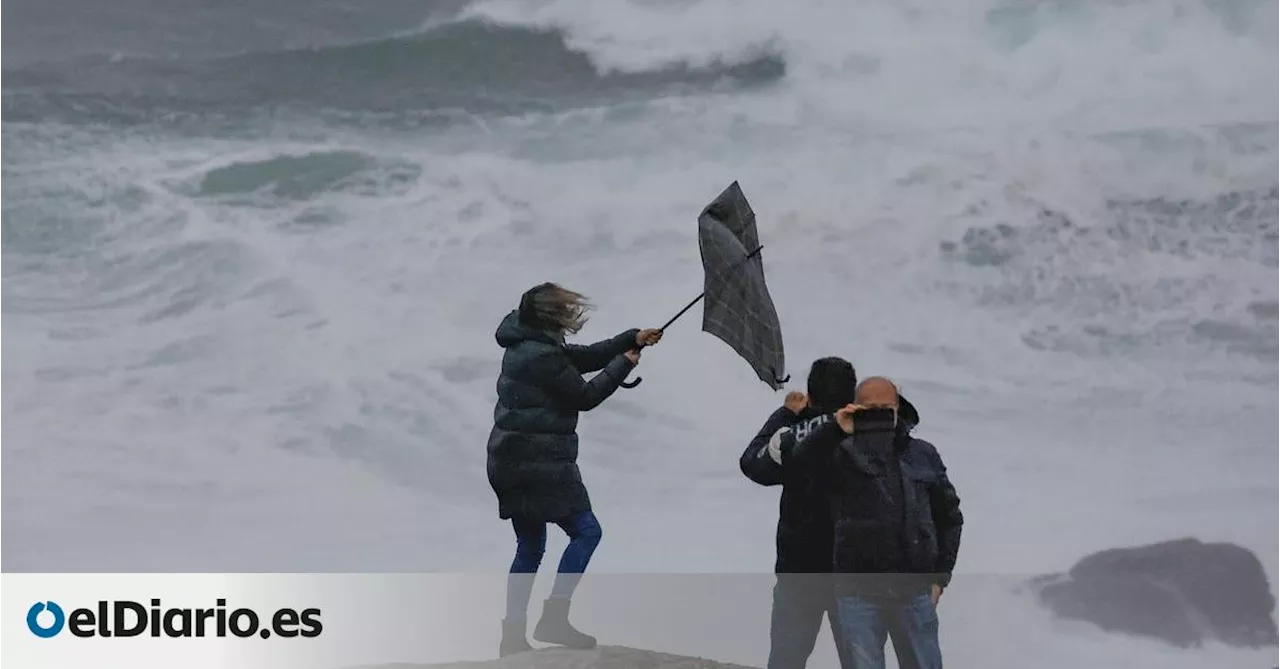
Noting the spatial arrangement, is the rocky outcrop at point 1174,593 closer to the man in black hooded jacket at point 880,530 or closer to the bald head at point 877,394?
the man in black hooded jacket at point 880,530

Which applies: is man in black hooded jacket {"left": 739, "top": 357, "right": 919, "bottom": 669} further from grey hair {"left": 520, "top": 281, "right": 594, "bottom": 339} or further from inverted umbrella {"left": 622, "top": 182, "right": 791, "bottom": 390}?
grey hair {"left": 520, "top": 281, "right": 594, "bottom": 339}

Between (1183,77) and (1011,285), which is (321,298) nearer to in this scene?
(1011,285)

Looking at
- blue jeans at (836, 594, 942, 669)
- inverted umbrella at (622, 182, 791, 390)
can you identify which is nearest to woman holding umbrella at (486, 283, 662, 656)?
inverted umbrella at (622, 182, 791, 390)

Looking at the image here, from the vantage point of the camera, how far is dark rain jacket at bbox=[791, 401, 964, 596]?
12.9 ft

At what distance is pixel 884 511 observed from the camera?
396cm

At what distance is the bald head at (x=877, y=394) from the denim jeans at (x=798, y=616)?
0.54 meters

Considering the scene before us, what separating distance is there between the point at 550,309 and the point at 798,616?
1.04 meters

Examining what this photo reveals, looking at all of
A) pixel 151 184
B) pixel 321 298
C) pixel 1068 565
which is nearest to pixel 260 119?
pixel 151 184

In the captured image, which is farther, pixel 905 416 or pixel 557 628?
pixel 557 628

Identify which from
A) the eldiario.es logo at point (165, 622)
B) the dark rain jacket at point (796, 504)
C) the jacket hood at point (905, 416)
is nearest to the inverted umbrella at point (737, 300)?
the dark rain jacket at point (796, 504)

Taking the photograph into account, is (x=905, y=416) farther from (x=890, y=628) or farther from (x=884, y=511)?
(x=890, y=628)

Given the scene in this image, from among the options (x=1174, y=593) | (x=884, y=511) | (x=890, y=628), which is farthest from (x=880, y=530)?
(x=1174, y=593)

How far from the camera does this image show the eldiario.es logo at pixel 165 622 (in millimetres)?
5821

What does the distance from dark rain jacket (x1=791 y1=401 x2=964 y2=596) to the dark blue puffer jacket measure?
864mm
